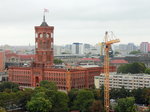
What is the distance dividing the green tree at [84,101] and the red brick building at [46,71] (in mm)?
19667

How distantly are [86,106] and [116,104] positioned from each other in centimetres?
625

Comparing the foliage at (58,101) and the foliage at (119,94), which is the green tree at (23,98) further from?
the foliage at (119,94)

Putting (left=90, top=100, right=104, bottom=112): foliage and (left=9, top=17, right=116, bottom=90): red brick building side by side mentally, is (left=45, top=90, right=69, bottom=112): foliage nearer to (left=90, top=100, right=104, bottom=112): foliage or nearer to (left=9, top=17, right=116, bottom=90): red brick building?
(left=90, top=100, right=104, bottom=112): foliage

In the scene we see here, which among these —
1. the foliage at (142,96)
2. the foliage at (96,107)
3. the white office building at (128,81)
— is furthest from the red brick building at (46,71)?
the foliage at (96,107)

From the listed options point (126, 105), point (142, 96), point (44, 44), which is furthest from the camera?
point (44, 44)

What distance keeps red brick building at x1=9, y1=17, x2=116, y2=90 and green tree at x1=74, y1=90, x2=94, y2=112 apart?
1967 centimetres

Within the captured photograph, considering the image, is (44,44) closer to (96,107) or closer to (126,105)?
(96,107)

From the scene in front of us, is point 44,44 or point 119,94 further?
point 44,44

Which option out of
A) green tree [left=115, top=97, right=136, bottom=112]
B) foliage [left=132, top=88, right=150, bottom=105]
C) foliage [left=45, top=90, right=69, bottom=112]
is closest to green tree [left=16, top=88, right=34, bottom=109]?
foliage [left=45, top=90, right=69, bottom=112]

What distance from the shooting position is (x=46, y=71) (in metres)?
88.6

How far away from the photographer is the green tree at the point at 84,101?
62156mm

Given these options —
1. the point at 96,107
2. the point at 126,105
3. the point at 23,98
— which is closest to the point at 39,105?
the point at 23,98

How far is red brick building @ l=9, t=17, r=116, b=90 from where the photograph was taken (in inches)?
3374

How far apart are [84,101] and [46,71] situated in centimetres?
2727
